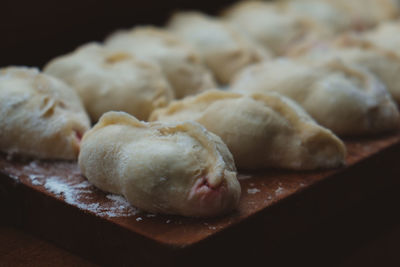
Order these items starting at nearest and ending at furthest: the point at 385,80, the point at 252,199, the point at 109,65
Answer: the point at 252,199 → the point at 109,65 → the point at 385,80

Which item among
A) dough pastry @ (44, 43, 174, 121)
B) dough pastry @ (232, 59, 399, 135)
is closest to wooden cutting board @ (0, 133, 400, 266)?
dough pastry @ (232, 59, 399, 135)

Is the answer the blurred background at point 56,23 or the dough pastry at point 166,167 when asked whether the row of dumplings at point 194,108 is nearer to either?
the dough pastry at point 166,167

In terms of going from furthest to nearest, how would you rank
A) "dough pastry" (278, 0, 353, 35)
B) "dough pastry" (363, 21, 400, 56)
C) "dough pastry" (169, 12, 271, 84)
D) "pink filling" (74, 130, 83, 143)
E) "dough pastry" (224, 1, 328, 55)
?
"dough pastry" (278, 0, 353, 35), "dough pastry" (224, 1, 328, 55), "dough pastry" (363, 21, 400, 56), "dough pastry" (169, 12, 271, 84), "pink filling" (74, 130, 83, 143)

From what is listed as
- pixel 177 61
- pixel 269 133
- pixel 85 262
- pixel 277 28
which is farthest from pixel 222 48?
pixel 85 262

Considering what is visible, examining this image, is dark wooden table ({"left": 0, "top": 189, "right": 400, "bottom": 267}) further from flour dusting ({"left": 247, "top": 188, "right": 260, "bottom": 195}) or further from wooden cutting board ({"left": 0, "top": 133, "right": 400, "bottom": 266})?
flour dusting ({"left": 247, "top": 188, "right": 260, "bottom": 195})

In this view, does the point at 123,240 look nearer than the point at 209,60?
Yes

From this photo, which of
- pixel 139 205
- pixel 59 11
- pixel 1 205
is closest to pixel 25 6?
pixel 59 11

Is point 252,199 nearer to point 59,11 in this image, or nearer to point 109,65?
point 109,65
